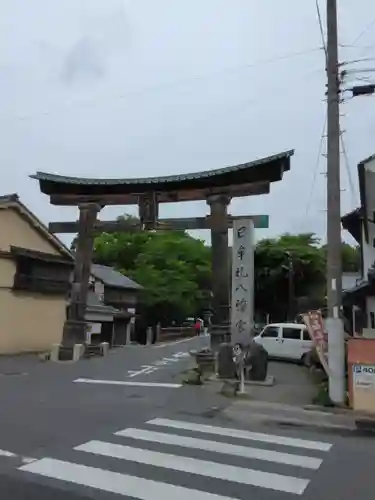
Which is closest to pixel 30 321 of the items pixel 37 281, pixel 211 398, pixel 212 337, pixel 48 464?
pixel 37 281

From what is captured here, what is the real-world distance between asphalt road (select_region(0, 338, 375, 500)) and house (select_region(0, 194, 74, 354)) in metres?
11.9

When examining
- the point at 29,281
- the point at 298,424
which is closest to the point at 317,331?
the point at 298,424

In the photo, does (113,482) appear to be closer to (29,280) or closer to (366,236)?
(366,236)

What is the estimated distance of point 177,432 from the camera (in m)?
8.46

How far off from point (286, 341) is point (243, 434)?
1492 centimetres

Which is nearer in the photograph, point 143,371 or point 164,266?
point 143,371

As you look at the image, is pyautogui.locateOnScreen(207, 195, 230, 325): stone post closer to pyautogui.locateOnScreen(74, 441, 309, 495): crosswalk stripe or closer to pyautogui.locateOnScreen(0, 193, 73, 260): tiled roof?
pyautogui.locateOnScreen(0, 193, 73, 260): tiled roof

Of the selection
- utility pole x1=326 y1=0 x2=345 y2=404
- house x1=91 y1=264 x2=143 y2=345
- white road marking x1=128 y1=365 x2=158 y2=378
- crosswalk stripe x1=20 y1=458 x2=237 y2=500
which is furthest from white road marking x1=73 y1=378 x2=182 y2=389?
house x1=91 y1=264 x2=143 y2=345

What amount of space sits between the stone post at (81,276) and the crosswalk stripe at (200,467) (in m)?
14.5

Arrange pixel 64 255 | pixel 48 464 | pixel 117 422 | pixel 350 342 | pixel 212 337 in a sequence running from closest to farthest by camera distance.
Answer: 1. pixel 48 464
2. pixel 117 422
3. pixel 350 342
4. pixel 212 337
5. pixel 64 255

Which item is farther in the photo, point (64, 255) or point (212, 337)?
point (64, 255)

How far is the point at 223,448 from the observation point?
741 centimetres

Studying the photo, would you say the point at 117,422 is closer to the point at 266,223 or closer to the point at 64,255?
the point at 266,223

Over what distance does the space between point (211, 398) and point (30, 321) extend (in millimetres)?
14686
